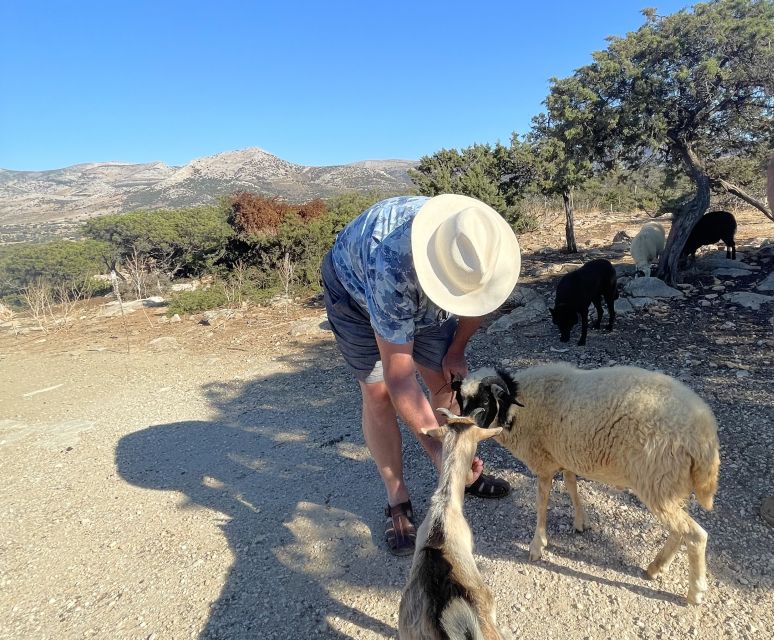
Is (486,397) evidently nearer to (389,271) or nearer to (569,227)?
(389,271)

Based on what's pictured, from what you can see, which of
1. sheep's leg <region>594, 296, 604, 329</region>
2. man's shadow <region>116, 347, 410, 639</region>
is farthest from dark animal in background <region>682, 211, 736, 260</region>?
man's shadow <region>116, 347, 410, 639</region>

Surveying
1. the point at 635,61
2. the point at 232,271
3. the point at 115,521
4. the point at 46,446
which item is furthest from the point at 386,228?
the point at 232,271

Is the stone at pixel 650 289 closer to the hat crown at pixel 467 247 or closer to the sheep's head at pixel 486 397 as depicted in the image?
the sheep's head at pixel 486 397

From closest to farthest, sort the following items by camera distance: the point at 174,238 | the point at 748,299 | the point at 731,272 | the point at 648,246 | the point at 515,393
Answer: the point at 515,393, the point at 748,299, the point at 731,272, the point at 648,246, the point at 174,238

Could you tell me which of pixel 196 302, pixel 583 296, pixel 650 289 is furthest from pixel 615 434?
pixel 196 302

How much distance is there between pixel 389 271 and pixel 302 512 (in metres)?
2.14

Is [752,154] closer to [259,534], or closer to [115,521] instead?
[259,534]

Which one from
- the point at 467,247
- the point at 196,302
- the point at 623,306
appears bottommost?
the point at 623,306

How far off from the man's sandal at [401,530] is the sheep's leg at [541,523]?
0.73 m

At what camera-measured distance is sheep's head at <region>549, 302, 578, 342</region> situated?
6590 millimetres

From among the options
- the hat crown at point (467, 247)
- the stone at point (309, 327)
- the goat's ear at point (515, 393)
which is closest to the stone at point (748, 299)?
the goat's ear at point (515, 393)

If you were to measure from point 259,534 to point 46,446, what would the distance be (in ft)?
11.2

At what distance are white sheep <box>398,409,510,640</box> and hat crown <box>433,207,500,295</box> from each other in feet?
2.20

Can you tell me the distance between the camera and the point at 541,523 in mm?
2824
